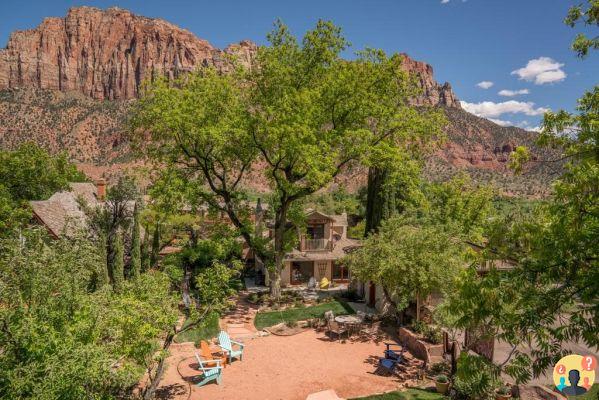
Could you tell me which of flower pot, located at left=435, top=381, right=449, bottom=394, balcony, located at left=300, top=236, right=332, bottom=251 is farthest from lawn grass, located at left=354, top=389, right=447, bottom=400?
balcony, located at left=300, top=236, right=332, bottom=251

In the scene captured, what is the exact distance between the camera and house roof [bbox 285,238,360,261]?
30531 millimetres

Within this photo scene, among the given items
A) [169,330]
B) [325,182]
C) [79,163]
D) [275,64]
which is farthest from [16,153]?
[79,163]

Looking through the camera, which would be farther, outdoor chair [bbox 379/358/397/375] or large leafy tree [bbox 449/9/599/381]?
outdoor chair [bbox 379/358/397/375]

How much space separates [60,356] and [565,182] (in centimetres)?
925

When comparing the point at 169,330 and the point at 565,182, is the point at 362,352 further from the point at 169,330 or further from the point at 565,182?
the point at 565,182

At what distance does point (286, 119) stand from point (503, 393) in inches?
623

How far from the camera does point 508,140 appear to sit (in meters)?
176

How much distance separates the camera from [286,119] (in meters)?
22.5

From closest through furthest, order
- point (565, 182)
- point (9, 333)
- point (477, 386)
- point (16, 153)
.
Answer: point (477, 386), point (565, 182), point (9, 333), point (16, 153)

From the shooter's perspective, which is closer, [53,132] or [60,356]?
[60,356]

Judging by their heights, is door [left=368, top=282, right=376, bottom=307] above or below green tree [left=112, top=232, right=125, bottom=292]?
below

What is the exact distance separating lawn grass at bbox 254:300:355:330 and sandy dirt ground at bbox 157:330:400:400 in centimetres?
217

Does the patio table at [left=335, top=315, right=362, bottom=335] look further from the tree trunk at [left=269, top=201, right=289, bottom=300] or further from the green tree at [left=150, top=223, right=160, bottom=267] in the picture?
the green tree at [left=150, top=223, right=160, bottom=267]

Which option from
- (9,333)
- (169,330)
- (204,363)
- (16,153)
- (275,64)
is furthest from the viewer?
(16,153)
